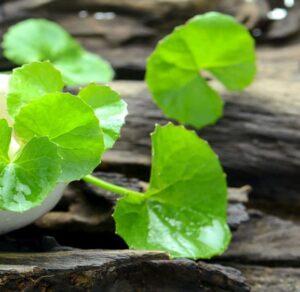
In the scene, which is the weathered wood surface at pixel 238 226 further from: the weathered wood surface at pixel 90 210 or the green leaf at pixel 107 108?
the green leaf at pixel 107 108

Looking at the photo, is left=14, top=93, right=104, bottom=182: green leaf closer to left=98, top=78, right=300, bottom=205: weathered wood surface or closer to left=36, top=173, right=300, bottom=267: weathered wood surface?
left=36, top=173, right=300, bottom=267: weathered wood surface

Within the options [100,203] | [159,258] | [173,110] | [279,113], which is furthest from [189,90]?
[159,258]

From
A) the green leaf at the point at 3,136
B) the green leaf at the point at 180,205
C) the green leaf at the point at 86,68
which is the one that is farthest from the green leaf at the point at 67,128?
the green leaf at the point at 86,68

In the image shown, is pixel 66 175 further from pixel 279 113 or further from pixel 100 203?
pixel 279 113

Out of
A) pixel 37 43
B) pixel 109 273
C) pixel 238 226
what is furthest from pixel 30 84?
pixel 37 43

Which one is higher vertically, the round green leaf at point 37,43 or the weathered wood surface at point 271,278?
the round green leaf at point 37,43
